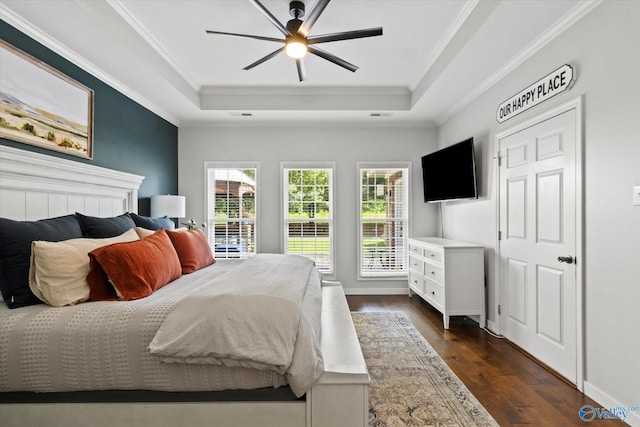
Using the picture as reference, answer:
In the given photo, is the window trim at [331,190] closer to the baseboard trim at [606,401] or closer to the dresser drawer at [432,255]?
the dresser drawer at [432,255]

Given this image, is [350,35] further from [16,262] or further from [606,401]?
[606,401]

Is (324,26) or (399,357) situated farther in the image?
(324,26)

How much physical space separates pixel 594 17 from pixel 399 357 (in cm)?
284

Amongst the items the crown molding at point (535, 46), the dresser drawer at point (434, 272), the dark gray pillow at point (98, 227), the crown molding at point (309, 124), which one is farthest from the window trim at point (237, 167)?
the crown molding at point (535, 46)

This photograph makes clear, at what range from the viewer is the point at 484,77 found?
339cm

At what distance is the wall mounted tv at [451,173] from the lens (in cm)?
372

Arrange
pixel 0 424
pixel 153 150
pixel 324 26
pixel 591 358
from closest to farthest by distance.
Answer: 1. pixel 0 424
2. pixel 591 358
3. pixel 324 26
4. pixel 153 150

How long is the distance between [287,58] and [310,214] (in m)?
2.30

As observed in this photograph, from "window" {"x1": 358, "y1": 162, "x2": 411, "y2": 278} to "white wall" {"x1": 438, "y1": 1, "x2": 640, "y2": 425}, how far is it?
267cm

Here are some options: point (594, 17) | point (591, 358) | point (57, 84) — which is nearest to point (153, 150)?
point (57, 84)

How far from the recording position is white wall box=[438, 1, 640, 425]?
1883 mm

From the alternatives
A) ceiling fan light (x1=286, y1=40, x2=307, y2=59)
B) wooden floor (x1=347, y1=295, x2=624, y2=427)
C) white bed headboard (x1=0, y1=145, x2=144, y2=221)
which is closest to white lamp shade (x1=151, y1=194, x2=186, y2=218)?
white bed headboard (x1=0, y1=145, x2=144, y2=221)

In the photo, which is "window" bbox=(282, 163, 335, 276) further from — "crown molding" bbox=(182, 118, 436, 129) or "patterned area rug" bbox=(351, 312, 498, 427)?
"patterned area rug" bbox=(351, 312, 498, 427)

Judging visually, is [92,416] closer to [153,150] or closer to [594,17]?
[153,150]
